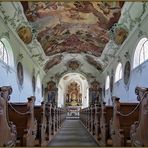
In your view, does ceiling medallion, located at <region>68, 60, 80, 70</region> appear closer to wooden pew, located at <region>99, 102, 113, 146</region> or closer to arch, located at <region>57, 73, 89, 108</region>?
arch, located at <region>57, 73, 89, 108</region>

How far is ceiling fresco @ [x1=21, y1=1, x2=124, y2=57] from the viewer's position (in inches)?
483

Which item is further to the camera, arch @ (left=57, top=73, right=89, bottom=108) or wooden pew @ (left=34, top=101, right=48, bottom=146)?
arch @ (left=57, top=73, right=89, bottom=108)

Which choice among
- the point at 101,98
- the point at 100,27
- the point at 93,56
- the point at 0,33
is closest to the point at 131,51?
the point at 100,27

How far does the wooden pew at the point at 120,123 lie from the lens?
5539 millimetres

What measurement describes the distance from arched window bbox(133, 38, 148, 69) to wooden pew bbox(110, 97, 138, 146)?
5914mm

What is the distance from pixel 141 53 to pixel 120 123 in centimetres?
700

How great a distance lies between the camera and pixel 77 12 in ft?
44.1

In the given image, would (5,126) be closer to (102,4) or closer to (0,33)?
(0,33)

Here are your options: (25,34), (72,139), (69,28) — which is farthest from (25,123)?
(69,28)

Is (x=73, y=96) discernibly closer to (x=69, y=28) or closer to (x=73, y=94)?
(x=73, y=94)

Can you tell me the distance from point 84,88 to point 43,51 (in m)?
15.8

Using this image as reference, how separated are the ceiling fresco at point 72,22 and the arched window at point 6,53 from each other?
5.31ft

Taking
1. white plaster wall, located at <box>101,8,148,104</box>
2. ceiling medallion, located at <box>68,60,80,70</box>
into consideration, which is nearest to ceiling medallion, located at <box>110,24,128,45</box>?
white plaster wall, located at <box>101,8,148,104</box>

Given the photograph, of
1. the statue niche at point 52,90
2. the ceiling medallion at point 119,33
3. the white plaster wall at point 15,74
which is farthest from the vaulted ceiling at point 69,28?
the statue niche at point 52,90
